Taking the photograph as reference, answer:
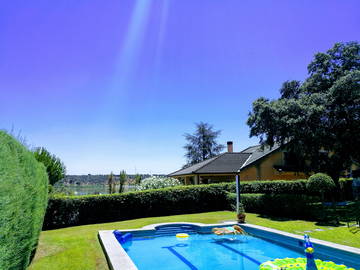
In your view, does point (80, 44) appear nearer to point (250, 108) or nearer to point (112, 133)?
point (112, 133)

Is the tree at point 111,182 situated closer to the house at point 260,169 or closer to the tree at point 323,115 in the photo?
the house at point 260,169

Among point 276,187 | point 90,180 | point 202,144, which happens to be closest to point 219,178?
point 276,187

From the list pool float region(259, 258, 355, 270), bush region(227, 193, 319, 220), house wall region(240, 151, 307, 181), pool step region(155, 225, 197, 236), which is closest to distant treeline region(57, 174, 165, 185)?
house wall region(240, 151, 307, 181)

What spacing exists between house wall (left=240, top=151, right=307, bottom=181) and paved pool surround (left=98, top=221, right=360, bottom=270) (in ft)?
50.1

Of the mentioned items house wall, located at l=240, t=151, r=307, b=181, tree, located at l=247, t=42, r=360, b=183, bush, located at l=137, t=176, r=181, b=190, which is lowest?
bush, located at l=137, t=176, r=181, b=190

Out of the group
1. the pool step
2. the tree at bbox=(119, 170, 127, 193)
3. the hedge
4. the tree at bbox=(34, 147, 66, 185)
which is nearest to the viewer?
the pool step

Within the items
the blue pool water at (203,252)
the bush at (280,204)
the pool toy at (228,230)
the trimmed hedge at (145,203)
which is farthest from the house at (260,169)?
the blue pool water at (203,252)

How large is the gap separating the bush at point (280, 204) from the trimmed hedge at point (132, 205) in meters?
2.09

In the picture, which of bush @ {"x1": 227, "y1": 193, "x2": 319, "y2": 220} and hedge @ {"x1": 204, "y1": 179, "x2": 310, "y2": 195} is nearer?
bush @ {"x1": 227, "y1": 193, "x2": 319, "y2": 220}

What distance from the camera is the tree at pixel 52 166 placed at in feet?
82.9

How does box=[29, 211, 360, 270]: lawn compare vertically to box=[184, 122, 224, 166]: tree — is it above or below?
below

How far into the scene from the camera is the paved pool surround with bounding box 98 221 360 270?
805 centimetres

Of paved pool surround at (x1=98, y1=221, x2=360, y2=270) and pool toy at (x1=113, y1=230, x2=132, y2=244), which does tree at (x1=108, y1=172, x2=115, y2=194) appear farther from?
pool toy at (x1=113, y1=230, x2=132, y2=244)

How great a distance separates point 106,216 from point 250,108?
13.7m
